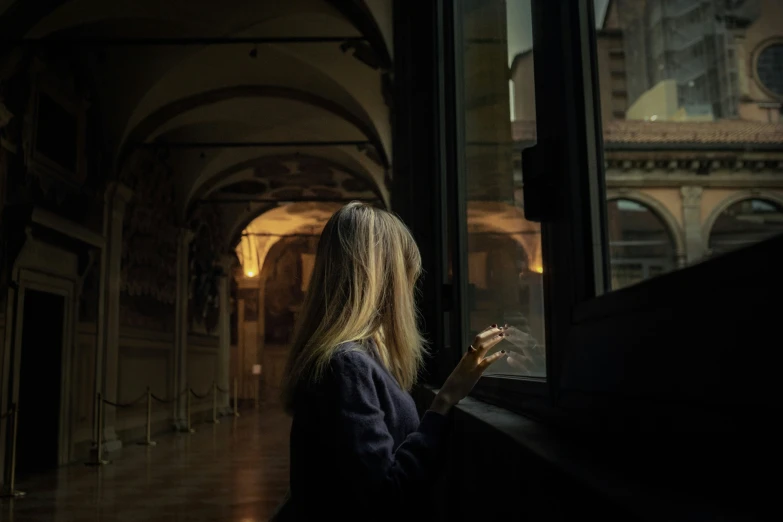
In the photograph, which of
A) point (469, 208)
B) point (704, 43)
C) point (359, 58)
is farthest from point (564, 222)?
point (359, 58)

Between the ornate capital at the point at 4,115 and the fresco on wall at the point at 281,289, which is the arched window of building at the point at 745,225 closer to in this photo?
the ornate capital at the point at 4,115

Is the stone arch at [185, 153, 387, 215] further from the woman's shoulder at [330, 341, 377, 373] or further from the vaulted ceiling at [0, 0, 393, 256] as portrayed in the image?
the woman's shoulder at [330, 341, 377, 373]

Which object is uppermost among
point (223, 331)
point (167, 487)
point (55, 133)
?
point (55, 133)

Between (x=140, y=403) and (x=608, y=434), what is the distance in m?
15.9

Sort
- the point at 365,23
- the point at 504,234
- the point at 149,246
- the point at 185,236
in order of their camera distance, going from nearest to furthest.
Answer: the point at 504,234 < the point at 365,23 < the point at 149,246 < the point at 185,236

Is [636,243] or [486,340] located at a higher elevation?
[636,243]

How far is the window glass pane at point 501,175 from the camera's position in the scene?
183 centimetres

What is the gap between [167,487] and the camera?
29.3ft

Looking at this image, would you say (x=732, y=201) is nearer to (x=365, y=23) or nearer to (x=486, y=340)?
(x=486, y=340)

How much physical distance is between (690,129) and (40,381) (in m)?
12.4

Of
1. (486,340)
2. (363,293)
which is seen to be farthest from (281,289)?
(486,340)

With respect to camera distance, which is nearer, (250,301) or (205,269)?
(205,269)

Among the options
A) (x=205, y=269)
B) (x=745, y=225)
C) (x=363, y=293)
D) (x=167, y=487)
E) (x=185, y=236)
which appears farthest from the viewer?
(x=205, y=269)

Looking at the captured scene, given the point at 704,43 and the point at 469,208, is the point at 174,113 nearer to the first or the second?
the point at 469,208
